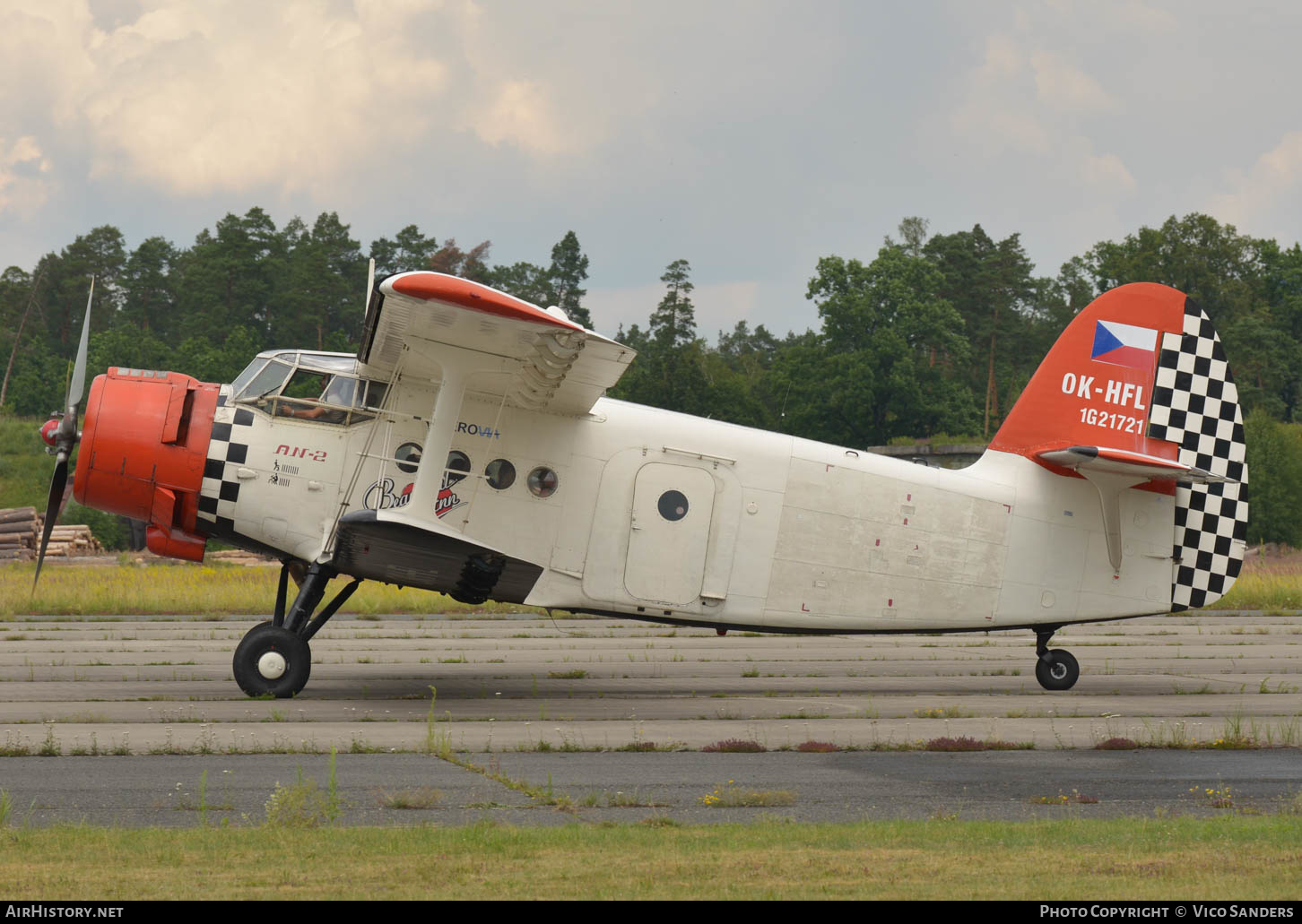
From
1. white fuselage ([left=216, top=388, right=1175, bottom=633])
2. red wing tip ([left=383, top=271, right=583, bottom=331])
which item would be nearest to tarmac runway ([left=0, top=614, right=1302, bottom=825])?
white fuselage ([left=216, top=388, right=1175, bottom=633])

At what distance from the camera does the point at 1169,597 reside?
15562 mm

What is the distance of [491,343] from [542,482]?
80.0 inches

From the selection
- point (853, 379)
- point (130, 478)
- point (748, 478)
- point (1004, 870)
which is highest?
point (853, 379)

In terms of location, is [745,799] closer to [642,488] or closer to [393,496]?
[642,488]

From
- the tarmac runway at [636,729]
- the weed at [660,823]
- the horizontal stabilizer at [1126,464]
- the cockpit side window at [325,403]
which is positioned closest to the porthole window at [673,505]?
the tarmac runway at [636,729]

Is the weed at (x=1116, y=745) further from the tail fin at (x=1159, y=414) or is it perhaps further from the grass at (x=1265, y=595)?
the grass at (x=1265, y=595)

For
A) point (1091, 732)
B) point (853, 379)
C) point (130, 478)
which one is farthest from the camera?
point (853, 379)

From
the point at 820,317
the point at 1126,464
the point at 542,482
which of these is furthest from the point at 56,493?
the point at 820,317

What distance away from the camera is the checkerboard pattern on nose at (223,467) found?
1364 centimetres

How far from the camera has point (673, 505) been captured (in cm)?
1439

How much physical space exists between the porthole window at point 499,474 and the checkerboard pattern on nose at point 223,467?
2.68 meters
